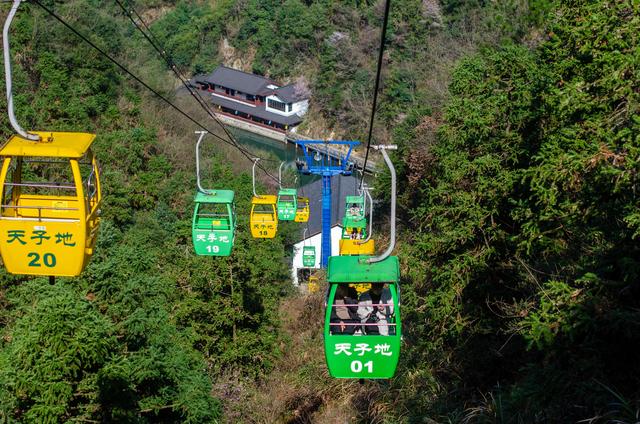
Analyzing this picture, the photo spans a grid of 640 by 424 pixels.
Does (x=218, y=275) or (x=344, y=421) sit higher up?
(x=218, y=275)

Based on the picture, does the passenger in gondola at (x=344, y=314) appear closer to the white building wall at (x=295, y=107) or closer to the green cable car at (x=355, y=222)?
the green cable car at (x=355, y=222)

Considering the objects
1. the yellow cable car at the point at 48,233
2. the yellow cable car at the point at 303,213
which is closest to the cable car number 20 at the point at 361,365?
the yellow cable car at the point at 48,233

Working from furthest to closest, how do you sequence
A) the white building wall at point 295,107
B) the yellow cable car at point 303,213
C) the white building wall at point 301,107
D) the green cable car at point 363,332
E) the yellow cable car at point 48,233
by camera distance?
the white building wall at point 301,107
the white building wall at point 295,107
the yellow cable car at point 303,213
the green cable car at point 363,332
the yellow cable car at point 48,233

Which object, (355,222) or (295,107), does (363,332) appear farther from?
(295,107)

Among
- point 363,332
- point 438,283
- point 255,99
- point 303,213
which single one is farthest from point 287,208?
point 255,99

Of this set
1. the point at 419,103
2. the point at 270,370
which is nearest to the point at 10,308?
the point at 270,370

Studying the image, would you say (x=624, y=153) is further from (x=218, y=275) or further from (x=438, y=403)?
(x=218, y=275)
